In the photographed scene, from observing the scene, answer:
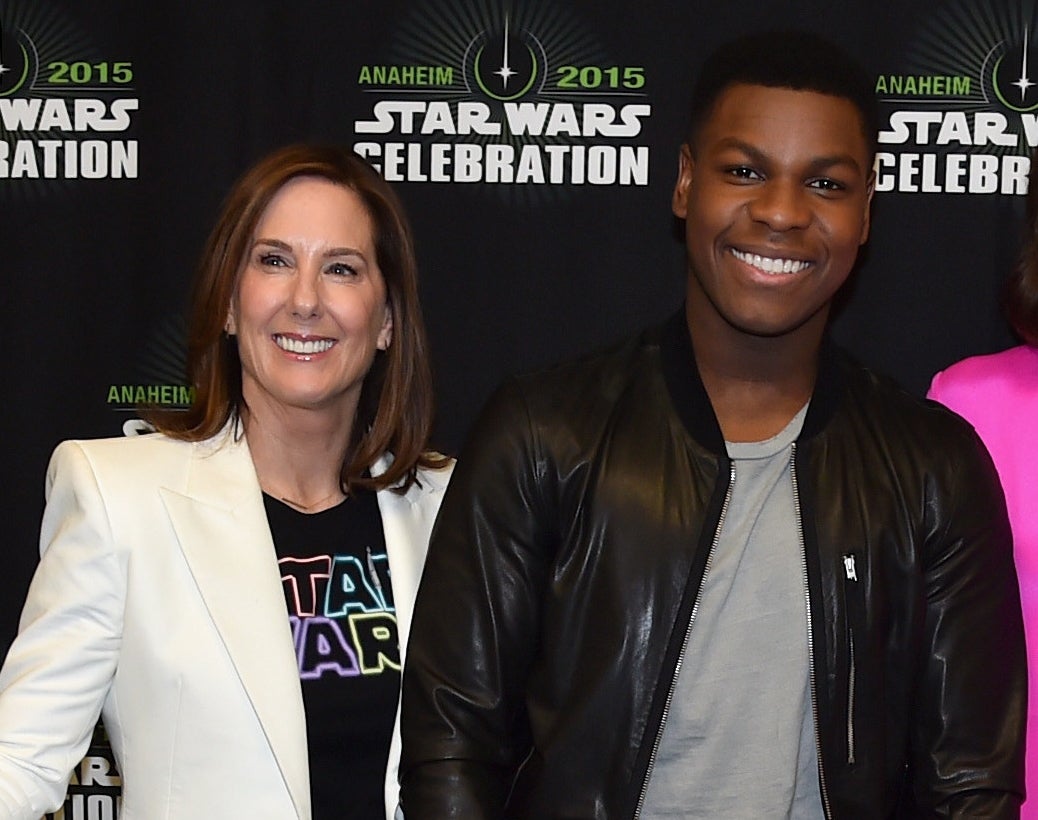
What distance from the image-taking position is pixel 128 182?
312 cm

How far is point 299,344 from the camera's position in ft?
7.07

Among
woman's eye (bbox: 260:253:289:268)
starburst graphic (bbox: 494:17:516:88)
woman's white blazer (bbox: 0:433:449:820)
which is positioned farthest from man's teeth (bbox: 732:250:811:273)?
starburst graphic (bbox: 494:17:516:88)

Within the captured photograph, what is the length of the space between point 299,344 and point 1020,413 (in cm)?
121

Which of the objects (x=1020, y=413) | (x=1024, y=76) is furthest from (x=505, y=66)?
(x=1020, y=413)

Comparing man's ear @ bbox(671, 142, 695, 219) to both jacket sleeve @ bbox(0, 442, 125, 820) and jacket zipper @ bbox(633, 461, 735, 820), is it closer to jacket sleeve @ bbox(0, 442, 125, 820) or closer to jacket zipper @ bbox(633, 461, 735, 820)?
jacket zipper @ bbox(633, 461, 735, 820)

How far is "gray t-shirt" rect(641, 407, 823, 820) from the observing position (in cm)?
183

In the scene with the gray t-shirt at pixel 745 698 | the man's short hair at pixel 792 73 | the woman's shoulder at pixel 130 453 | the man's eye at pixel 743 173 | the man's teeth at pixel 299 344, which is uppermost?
the man's short hair at pixel 792 73

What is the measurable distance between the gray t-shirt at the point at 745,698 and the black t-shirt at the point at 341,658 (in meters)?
0.47

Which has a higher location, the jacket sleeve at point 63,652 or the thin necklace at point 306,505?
the thin necklace at point 306,505

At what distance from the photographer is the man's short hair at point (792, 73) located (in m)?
1.96

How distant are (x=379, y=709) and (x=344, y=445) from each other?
18.1 inches

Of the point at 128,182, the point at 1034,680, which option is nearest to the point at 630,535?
the point at 1034,680

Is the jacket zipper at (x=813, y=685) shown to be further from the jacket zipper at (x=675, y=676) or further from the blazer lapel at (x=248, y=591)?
the blazer lapel at (x=248, y=591)

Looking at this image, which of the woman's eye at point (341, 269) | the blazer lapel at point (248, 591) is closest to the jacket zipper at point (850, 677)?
the blazer lapel at point (248, 591)
